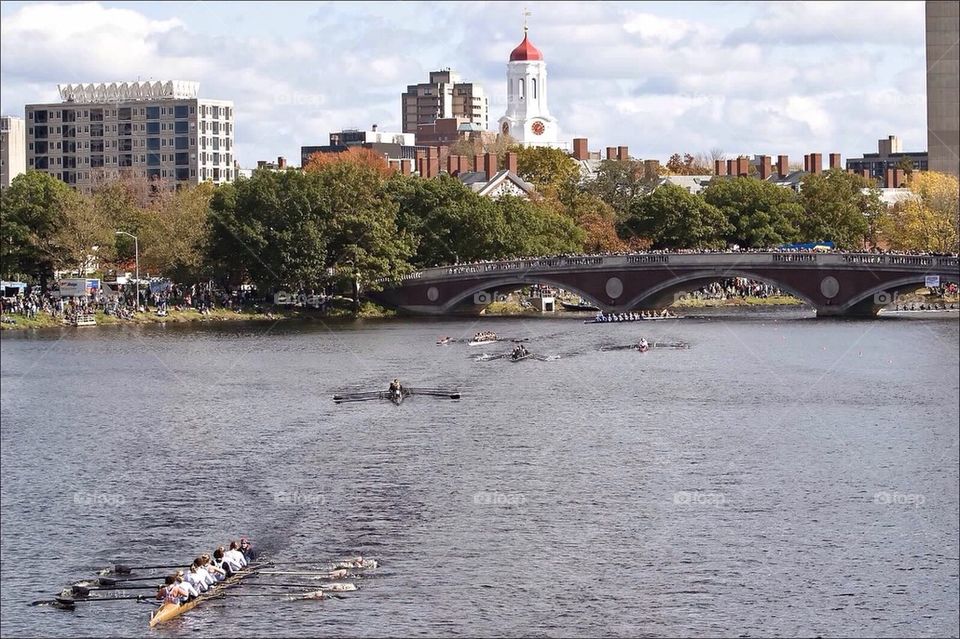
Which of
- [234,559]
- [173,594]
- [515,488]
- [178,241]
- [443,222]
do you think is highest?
[443,222]

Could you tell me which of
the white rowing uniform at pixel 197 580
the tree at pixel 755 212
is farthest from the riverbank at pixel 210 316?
the white rowing uniform at pixel 197 580

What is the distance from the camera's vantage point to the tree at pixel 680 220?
187 meters

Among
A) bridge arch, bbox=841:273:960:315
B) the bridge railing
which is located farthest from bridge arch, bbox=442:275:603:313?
bridge arch, bbox=841:273:960:315

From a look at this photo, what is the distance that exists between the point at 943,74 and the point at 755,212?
167 metres

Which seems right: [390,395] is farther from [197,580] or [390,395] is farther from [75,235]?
[75,235]

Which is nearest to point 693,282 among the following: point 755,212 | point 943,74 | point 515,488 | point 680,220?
point 680,220

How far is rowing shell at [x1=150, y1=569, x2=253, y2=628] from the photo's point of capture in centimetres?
4903

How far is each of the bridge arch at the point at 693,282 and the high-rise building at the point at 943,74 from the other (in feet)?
408

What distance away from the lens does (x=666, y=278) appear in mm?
156375

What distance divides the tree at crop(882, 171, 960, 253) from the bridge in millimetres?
31440

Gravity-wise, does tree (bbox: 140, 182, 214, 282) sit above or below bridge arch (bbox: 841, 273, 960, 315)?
above

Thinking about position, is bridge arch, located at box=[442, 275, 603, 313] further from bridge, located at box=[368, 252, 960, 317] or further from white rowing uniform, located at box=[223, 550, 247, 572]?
white rowing uniform, located at box=[223, 550, 247, 572]

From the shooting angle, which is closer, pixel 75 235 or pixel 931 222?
pixel 75 235

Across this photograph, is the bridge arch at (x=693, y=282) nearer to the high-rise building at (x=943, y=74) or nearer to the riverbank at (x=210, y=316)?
the riverbank at (x=210, y=316)
